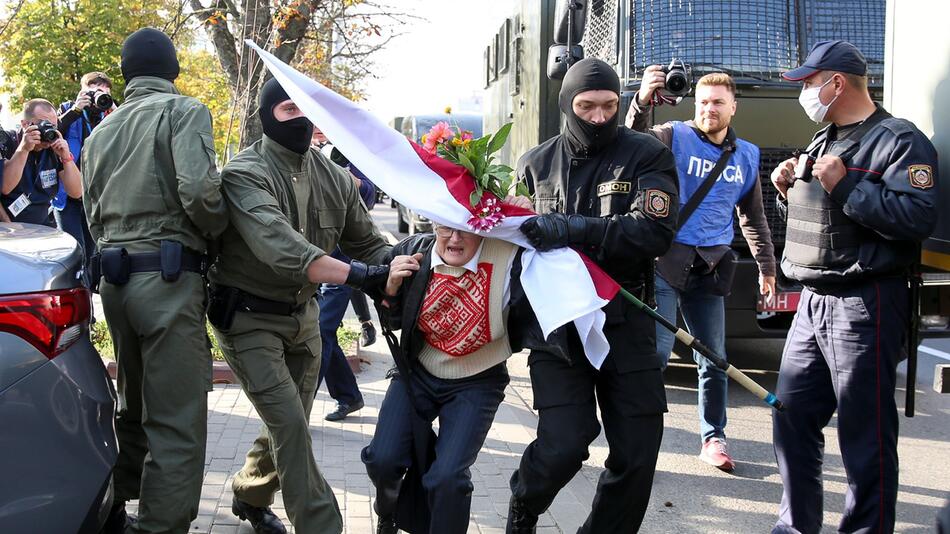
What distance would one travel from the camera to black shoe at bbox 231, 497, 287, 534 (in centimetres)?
415

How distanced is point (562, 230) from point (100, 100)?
344 centimetres

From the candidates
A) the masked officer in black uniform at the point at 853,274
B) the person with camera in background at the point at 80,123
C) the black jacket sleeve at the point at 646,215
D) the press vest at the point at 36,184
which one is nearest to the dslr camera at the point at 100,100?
the person with camera in background at the point at 80,123

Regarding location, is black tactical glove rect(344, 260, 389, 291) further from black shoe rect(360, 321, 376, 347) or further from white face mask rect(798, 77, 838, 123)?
black shoe rect(360, 321, 376, 347)

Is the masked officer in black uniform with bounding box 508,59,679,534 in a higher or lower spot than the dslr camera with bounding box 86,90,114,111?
lower

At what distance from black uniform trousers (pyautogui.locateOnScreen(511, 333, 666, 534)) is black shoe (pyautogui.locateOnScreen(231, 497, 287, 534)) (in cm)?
114

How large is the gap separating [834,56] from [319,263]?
2310 mm

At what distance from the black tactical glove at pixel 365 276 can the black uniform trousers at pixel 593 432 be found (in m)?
0.67

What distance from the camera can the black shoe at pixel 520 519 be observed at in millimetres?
3801

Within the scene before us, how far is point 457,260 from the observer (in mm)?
3596

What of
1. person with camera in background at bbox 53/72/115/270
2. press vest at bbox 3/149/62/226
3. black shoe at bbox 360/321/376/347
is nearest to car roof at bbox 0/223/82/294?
person with camera in background at bbox 53/72/115/270

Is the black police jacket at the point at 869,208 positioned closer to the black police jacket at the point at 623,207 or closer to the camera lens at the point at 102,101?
the black police jacket at the point at 623,207

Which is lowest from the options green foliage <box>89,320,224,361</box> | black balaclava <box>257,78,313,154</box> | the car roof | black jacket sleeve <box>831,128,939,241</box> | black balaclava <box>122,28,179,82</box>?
green foliage <box>89,320,224,361</box>

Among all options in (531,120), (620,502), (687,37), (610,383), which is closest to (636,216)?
(610,383)

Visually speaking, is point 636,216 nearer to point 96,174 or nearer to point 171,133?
point 171,133
